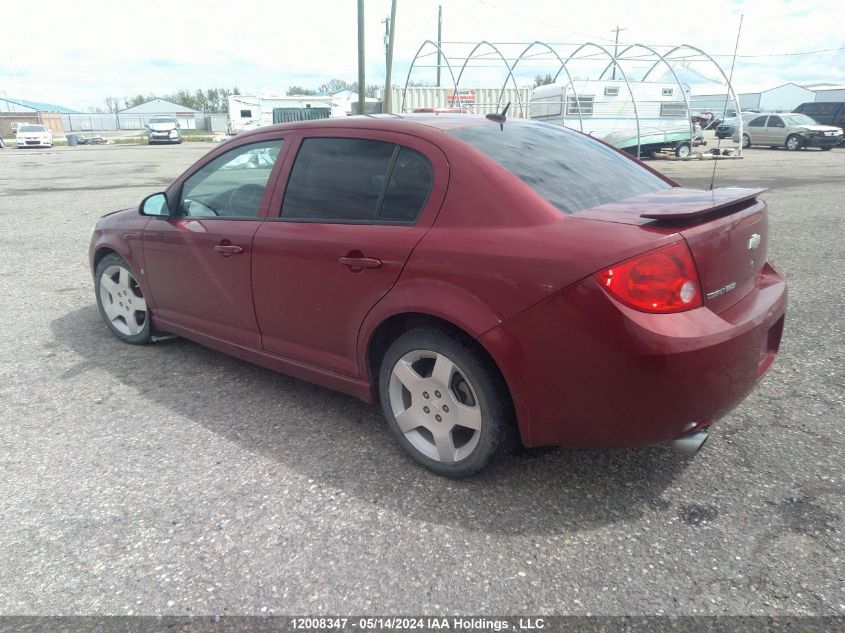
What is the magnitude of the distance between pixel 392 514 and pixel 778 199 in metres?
11.9

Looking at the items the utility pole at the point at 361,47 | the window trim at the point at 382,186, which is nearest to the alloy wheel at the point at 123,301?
the window trim at the point at 382,186

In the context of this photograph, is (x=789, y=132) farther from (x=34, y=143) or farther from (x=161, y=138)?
(x=34, y=143)

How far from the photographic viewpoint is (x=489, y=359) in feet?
8.35

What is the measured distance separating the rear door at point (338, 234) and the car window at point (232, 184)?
0.19m

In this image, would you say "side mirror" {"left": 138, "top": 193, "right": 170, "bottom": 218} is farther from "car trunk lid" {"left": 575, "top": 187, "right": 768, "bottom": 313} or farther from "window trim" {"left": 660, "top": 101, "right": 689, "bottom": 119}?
"window trim" {"left": 660, "top": 101, "right": 689, "bottom": 119}

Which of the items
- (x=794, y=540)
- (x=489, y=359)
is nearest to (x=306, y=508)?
(x=489, y=359)

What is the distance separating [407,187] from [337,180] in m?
0.45

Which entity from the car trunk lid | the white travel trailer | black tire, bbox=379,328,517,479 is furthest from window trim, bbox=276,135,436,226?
the white travel trailer

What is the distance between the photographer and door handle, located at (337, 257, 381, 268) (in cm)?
278

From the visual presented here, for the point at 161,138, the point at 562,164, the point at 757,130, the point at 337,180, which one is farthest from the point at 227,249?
the point at 161,138

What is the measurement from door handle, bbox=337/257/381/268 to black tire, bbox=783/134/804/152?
31.5 meters

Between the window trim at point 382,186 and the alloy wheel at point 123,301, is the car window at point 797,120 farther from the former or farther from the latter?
the alloy wheel at point 123,301

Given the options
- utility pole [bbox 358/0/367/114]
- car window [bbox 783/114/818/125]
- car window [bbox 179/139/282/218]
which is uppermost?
utility pole [bbox 358/0/367/114]

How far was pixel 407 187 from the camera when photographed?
284 centimetres
